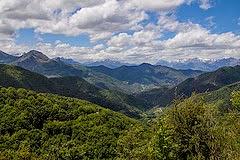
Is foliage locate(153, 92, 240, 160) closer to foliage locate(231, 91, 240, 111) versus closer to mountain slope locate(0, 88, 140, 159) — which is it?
foliage locate(231, 91, 240, 111)

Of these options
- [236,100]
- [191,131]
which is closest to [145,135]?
[236,100]

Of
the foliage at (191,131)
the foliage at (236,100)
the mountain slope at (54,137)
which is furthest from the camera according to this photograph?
the mountain slope at (54,137)

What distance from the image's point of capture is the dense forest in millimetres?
49906

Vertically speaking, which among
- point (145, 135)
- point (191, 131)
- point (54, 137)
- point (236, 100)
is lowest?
point (54, 137)

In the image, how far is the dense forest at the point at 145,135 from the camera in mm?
49906

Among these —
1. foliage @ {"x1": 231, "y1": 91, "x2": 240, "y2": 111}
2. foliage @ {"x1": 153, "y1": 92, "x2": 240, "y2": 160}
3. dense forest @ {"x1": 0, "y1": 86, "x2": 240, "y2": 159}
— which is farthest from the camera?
foliage @ {"x1": 231, "y1": 91, "x2": 240, "y2": 111}

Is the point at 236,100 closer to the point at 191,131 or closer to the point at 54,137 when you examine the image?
the point at 191,131

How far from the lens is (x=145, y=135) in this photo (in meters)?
110

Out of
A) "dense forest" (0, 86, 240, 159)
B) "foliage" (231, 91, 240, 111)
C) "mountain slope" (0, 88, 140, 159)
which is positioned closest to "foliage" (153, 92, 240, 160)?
"dense forest" (0, 86, 240, 159)

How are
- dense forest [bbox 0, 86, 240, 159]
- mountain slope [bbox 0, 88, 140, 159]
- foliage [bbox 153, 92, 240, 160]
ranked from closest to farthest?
foliage [bbox 153, 92, 240, 160]
dense forest [bbox 0, 86, 240, 159]
mountain slope [bbox 0, 88, 140, 159]

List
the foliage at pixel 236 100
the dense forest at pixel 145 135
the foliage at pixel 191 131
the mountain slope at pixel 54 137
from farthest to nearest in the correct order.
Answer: the mountain slope at pixel 54 137
the foliage at pixel 236 100
the dense forest at pixel 145 135
the foliage at pixel 191 131

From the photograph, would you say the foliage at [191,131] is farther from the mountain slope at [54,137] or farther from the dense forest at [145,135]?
the mountain slope at [54,137]

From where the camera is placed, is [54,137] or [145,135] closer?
[145,135]

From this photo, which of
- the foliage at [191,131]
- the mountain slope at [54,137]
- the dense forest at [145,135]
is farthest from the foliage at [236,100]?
the mountain slope at [54,137]
